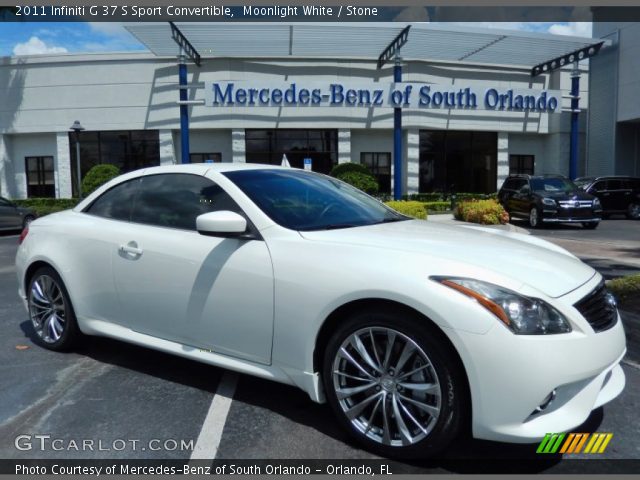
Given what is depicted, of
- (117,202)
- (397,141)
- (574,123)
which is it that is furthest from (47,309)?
(574,123)

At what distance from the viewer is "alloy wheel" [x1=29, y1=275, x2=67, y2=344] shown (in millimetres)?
4629

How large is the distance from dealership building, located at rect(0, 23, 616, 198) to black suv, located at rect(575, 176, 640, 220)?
21.8 feet

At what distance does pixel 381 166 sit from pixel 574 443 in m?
24.3

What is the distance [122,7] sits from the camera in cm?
1811

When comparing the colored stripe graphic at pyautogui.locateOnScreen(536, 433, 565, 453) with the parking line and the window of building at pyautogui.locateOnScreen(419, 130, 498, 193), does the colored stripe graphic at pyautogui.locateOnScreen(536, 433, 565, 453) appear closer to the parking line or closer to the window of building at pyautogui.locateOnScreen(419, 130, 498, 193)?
the parking line

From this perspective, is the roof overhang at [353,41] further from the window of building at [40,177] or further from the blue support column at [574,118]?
the window of building at [40,177]

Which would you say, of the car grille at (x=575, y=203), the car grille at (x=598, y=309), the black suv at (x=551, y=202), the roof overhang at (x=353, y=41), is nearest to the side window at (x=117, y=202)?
the car grille at (x=598, y=309)

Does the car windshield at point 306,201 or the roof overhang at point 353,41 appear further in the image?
the roof overhang at point 353,41

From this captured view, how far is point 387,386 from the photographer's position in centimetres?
292

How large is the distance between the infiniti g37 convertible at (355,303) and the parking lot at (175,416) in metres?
0.29

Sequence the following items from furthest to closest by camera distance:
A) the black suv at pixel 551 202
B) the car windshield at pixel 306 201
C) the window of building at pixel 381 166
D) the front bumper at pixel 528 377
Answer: the window of building at pixel 381 166 < the black suv at pixel 551 202 < the car windshield at pixel 306 201 < the front bumper at pixel 528 377

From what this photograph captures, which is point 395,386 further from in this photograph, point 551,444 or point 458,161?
point 458,161

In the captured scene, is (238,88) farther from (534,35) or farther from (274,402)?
(274,402)

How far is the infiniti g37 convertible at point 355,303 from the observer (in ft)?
8.57
